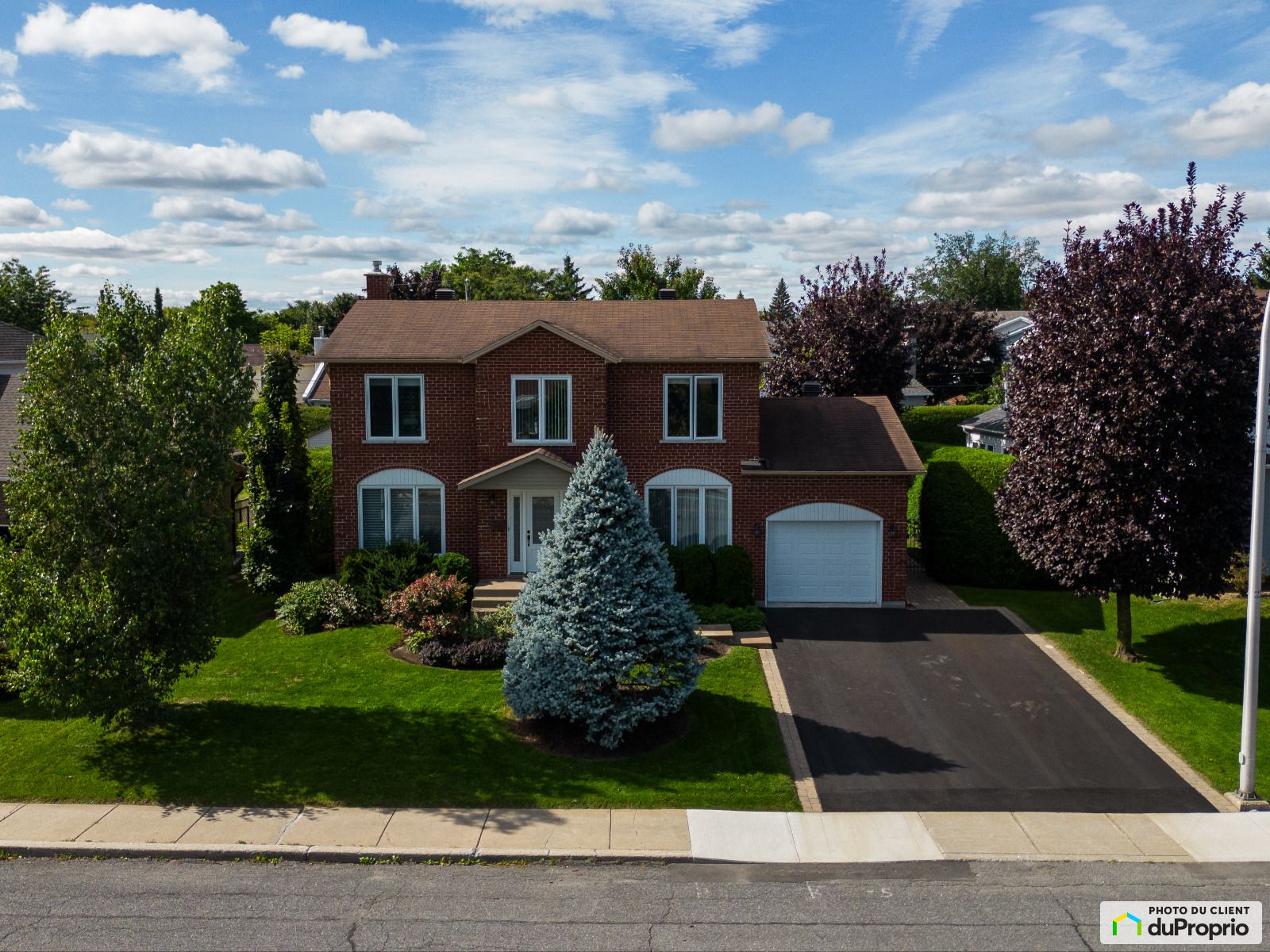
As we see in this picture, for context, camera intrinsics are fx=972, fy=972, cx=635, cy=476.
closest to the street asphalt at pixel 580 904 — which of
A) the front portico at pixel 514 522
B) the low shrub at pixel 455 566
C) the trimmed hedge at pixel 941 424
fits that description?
the low shrub at pixel 455 566

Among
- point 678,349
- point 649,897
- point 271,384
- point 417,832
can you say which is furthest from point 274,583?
point 649,897

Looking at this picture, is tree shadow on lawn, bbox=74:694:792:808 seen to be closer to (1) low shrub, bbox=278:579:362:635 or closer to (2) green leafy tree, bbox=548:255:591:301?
(1) low shrub, bbox=278:579:362:635

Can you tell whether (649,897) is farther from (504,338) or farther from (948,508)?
(948,508)

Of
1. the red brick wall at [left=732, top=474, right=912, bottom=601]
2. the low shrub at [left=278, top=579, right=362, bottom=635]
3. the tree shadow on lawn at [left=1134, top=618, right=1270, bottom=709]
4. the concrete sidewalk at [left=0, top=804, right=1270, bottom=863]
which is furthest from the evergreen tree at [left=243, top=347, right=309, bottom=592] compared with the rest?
the tree shadow on lawn at [left=1134, top=618, right=1270, bottom=709]

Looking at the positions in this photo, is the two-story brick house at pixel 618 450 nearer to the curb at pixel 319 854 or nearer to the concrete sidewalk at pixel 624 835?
the concrete sidewalk at pixel 624 835

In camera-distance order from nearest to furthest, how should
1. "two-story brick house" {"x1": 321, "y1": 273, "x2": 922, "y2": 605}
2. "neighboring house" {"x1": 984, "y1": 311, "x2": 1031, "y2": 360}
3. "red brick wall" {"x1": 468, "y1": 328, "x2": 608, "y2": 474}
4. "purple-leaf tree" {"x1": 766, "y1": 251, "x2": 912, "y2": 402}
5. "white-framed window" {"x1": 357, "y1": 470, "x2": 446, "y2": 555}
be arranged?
1. "red brick wall" {"x1": 468, "y1": 328, "x2": 608, "y2": 474}
2. "two-story brick house" {"x1": 321, "y1": 273, "x2": 922, "y2": 605}
3. "white-framed window" {"x1": 357, "y1": 470, "x2": 446, "y2": 555}
4. "purple-leaf tree" {"x1": 766, "y1": 251, "x2": 912, "y2": 402}
5. "neighboring house" {"x1": 984, "y1": 311, "x2": 1031, "y2": 360}

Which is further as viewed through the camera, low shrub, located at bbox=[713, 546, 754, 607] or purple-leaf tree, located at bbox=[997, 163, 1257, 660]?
low shrub, located at bbox=[713, 546, 754, 607]
